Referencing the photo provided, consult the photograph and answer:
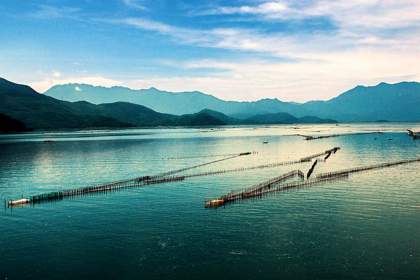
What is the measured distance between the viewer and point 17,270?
47.8m

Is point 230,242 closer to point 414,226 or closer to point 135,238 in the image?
point 135,238

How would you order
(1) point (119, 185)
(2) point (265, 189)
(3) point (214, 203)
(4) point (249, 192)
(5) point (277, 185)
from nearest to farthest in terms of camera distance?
(3) point (214, 203) → (4) point (249, 192) → (2) point (265, 189) → (5) point (277, 185) → (1) point (119, 185)

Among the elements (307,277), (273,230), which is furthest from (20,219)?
(307,277)

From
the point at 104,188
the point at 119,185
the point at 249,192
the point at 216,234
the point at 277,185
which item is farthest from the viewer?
the point at 119,185

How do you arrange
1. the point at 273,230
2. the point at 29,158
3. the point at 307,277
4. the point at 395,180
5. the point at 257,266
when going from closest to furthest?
the point at 307,277, the point at 257,266, the point at 273,230, the point at 395,180, the point at 29,158

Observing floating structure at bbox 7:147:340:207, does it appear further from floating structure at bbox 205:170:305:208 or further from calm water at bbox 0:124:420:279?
floating structure at bbox 205:170:305:208

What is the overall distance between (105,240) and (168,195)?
109 feet

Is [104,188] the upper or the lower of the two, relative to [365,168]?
lower

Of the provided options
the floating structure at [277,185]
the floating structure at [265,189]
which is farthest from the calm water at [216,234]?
the floating structure at [277,185]

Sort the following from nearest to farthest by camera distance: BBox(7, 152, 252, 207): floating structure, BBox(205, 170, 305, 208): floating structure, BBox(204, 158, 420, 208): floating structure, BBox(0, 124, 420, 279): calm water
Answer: BBox(0, 124, 420, 279): calm water
BBox(205, 170, 305, 208): floating structure
BBox(204, 158, 420, 208): floating structure
BBox(7, 152, 252, 207): floating structure

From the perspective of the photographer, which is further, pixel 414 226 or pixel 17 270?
pixel 414 226

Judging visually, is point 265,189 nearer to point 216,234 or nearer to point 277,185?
point 277,185

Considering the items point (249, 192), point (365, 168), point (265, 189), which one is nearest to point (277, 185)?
point (265, 189)

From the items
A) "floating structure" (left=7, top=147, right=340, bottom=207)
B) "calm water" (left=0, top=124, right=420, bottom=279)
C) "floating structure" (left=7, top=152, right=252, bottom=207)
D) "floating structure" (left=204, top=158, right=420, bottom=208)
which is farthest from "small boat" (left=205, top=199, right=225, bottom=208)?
"floating structure" (left=7, top=152, right=252, bottom=207)
